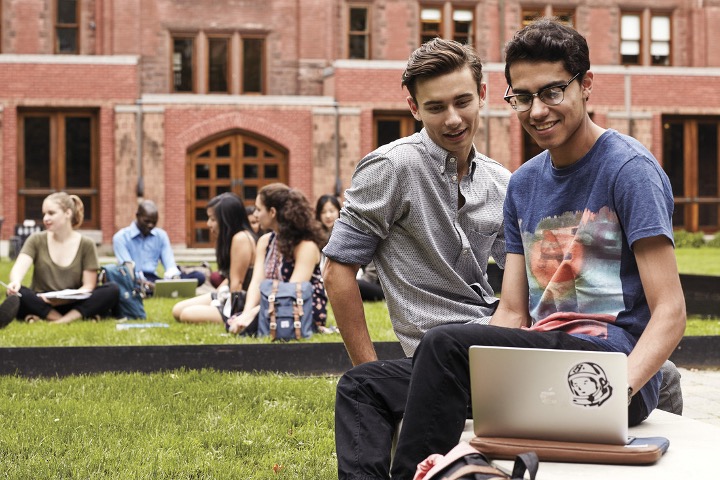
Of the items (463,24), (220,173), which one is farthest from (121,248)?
(463,24)

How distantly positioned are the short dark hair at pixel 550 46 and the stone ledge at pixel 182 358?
379 centimetres

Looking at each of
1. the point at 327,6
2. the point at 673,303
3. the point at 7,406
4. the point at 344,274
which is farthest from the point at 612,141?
the point at 327,6

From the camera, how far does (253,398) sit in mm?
6195

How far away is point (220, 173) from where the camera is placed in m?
28.4

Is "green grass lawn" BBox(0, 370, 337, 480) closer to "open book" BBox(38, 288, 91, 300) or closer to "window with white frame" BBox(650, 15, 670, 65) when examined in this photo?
"open book" BBox(38, 288, 91, 300)

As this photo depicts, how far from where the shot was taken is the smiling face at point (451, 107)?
3764mm

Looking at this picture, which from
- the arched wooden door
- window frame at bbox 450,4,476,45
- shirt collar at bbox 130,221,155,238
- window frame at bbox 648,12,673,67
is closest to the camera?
shirt collar at bbox 130,221,155,238

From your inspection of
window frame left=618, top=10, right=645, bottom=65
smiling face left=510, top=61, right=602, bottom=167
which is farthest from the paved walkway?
window frame left=618, top=10, right=645, bottom=65

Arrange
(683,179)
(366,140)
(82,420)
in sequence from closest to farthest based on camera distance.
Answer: (82,420) < (366,140) < (683,179)

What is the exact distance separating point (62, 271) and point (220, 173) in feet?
58.9

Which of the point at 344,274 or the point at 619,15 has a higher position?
the point at 619,15

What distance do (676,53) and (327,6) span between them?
10.6 m

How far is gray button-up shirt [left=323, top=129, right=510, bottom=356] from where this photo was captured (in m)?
3.81

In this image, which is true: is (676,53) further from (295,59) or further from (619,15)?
(295,59)
